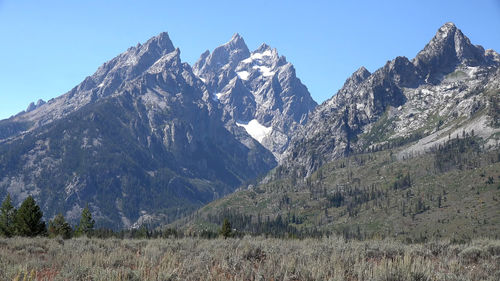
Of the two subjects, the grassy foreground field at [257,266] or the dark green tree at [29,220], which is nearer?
the grassy foreground field at [257,266]

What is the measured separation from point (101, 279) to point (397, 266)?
9.59 m

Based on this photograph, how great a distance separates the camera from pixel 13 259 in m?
14.6

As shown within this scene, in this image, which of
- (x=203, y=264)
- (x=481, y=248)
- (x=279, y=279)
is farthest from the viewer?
(x=481, y=248)

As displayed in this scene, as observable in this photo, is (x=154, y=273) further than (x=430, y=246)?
A: No

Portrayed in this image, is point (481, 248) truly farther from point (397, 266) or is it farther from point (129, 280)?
point (129, 280)

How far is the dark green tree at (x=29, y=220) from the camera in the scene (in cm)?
6056

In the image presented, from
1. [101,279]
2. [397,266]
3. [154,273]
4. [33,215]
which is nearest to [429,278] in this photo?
[397,266]

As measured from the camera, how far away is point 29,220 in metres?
62.3

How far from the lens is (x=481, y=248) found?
60.6 feet

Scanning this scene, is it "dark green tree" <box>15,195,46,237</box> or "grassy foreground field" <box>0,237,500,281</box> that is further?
"dark green tree" <box>15,195,46,237</box>

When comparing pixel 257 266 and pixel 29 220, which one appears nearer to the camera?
pixel 257 266

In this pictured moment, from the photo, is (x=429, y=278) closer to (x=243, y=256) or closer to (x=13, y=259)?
(x=243, y=256)

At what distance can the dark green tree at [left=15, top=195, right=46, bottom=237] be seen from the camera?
199ft

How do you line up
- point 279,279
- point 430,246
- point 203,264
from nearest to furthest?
point 279,279 < point 203,264 < point 430,246
